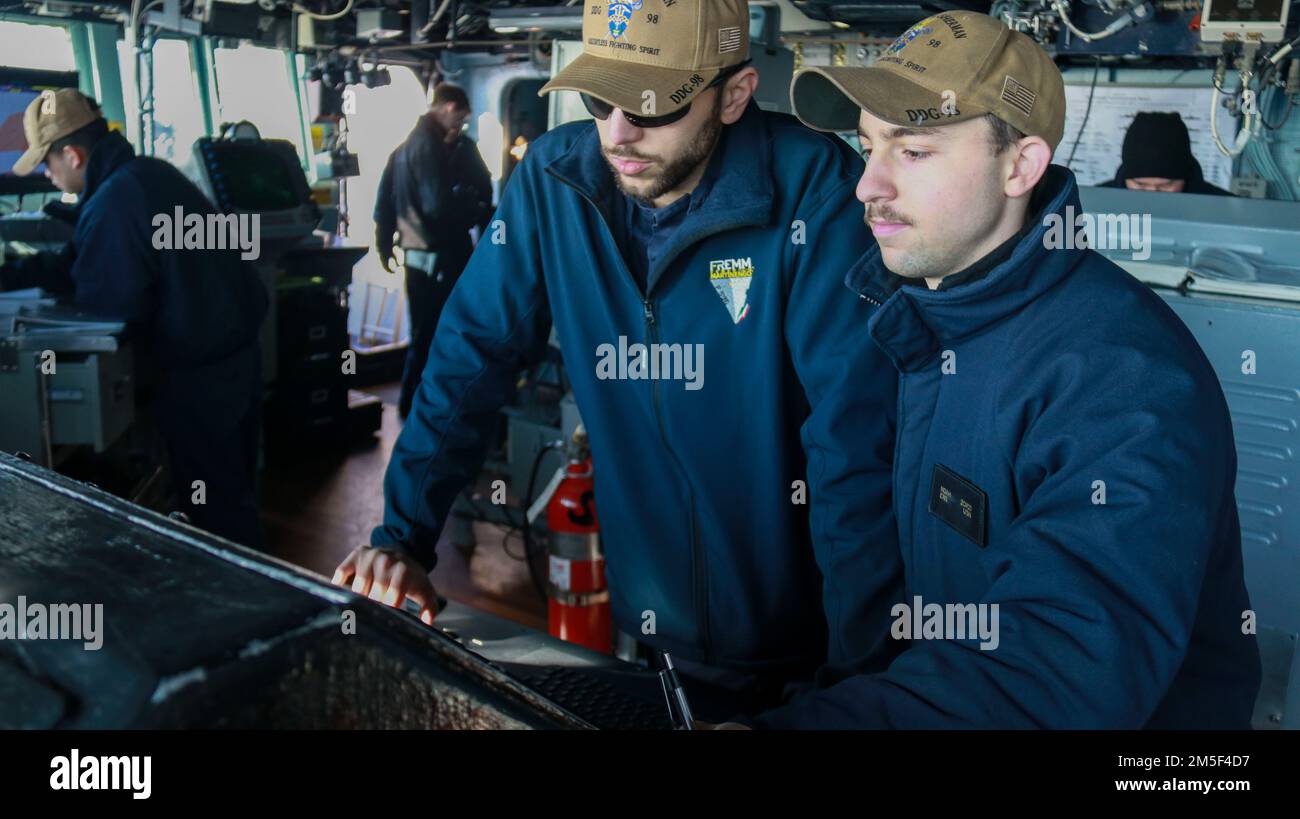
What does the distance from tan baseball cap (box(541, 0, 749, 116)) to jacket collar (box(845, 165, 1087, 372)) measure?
0.39m

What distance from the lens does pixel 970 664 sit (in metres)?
1.02

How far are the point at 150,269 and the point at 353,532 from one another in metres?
1.52

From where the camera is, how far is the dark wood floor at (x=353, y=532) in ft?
14.0

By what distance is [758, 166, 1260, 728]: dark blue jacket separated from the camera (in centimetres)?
102

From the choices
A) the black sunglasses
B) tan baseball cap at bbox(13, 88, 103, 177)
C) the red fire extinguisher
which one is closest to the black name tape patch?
the black sunglasses

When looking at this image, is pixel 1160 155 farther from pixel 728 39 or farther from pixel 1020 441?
pixel 1020 441

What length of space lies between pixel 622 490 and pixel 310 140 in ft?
21.9

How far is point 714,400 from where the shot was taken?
5.82 ft

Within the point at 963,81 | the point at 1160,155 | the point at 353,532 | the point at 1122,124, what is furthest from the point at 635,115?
the point at 1122,124

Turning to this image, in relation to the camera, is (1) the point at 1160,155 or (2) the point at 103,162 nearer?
(2) the point at 103,162

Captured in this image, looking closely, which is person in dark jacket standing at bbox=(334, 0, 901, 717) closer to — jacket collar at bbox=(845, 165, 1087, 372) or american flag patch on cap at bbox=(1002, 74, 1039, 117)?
jacket collar at bbox=(845, 165, 1087, 372)

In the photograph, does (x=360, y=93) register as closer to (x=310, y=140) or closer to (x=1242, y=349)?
(x=310, y=140)

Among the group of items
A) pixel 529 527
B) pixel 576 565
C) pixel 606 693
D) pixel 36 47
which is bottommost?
pixel 529 527
